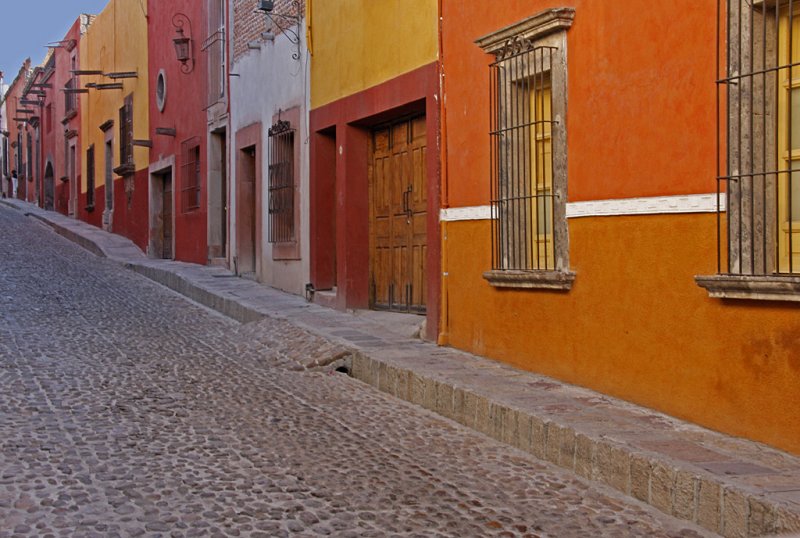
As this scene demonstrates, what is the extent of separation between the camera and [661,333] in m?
6.06

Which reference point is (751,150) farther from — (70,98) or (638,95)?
(70,98)

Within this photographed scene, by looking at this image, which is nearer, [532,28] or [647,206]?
[647,206]

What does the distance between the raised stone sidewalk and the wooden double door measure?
458 mm

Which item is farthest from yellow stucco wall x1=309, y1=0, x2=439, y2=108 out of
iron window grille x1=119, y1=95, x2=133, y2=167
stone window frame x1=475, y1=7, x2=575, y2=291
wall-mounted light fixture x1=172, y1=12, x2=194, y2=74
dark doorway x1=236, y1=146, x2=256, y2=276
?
iron window grille x1=119, y1=95, x2=133, y2=167

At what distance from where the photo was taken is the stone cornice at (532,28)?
705 cm

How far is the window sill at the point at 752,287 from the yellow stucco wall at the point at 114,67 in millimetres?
18655

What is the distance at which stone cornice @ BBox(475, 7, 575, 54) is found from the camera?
7.05 meters

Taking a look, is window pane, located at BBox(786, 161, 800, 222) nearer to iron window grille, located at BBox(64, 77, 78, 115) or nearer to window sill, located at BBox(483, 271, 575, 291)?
window sill, located at BBox(483, 271, 575, 291)

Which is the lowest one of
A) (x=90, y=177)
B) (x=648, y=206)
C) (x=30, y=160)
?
(x=648, y=206)

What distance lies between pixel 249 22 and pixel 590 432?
11.7m

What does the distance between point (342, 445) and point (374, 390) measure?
213 centimetres

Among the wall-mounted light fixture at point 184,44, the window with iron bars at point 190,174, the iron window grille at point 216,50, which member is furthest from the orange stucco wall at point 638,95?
the wall-mounted light fixture at point 184,44

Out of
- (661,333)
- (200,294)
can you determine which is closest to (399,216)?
(200,294)

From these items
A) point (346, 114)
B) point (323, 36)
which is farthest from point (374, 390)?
point (323, 36)
